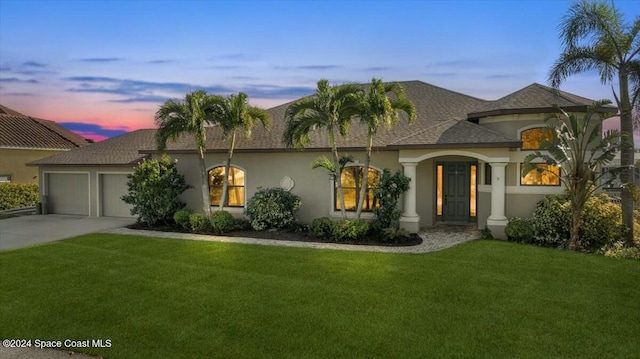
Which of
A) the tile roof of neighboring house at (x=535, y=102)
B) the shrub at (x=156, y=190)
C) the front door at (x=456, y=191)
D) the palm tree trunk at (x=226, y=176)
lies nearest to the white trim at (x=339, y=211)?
the front door at (x=456, y=191)

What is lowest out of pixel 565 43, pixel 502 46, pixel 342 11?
pixel 565 43

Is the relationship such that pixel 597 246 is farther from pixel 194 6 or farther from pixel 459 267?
pixel 194 6

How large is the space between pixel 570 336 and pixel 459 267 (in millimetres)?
3780

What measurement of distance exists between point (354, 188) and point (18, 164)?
21.8 m

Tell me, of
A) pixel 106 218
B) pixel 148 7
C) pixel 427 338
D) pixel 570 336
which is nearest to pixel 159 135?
pixel 148 7

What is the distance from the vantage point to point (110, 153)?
798 inches

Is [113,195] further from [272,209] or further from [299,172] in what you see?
[299,172]

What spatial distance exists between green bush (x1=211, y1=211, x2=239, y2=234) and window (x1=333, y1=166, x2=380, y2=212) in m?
3.90

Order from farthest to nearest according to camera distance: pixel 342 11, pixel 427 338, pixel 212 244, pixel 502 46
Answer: pixel 502 46 < pixel 342 11 < pixel 212 244 < pixel 427 338

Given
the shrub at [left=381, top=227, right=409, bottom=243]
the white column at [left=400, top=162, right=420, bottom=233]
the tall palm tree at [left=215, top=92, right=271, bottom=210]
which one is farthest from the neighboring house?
the white column at [left=400, top=162, right=420, bottom=233]

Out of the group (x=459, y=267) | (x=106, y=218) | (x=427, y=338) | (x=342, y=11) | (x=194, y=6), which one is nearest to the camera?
(x=427, y=338)

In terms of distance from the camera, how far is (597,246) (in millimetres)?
11844

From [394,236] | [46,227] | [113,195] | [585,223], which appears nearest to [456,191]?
[394,236]

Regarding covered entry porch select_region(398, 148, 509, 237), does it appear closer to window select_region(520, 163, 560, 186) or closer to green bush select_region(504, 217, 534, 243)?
green bush select_region(504, 217, 534, 243)
